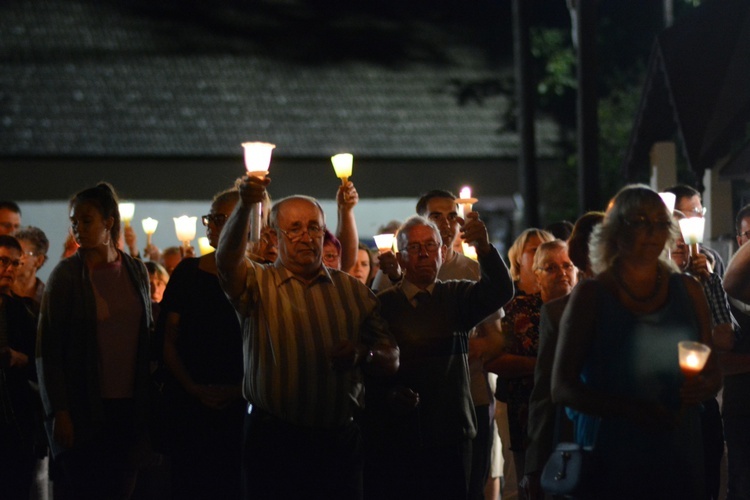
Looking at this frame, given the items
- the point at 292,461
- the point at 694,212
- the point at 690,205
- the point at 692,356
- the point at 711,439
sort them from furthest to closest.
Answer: the point at 690,205, the point at 694,212, the point at 711,439, the point at 292,461, the point at 692,356

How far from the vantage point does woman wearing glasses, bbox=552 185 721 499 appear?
4543 millimetres

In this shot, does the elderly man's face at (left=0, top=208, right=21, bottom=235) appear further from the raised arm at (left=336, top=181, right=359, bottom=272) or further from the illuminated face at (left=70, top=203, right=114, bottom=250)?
the illuminated face at (left=70, top=203, right=114, bottom=250)

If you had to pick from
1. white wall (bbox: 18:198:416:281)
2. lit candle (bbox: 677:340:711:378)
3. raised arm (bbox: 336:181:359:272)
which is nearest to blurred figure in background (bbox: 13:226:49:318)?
raised arm (bbox: 336:181:359:272)

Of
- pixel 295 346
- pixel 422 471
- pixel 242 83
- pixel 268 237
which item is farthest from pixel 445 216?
pixel 242 83

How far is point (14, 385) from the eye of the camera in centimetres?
719

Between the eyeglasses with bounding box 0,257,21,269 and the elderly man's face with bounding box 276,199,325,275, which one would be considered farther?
the eyeglasses with bounding box 0,257,21,269

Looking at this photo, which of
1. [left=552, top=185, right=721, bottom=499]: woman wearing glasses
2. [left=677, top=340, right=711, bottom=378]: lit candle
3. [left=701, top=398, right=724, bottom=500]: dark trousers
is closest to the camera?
[left=677, top=340, right=711, bottom=378]: lit candle

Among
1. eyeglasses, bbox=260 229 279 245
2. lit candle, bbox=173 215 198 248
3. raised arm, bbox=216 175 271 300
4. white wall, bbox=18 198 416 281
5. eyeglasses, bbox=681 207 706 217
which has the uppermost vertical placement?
white wall, bbox=18 198 416 281

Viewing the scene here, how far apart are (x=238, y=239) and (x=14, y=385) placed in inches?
97.2

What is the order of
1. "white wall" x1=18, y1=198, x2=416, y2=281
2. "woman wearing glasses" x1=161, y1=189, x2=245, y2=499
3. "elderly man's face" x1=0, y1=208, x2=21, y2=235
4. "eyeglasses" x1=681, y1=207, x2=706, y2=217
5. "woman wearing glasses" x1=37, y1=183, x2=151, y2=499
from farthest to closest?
"white wall" x1=18, y1=198, x2=416, y2=281 < "elderly man's face" x1=0, y1=208, x2=21, y2=235 < "eyeglasses" x1=681, y1=207, x2=706, y2=217 < "woman wearing glasses" x1=161, y1=189, x2=245, y2=499 < "woman wearing glasses" x1=37, y1=183, x2=151, y2=499

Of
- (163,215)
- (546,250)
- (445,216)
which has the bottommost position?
(546,250)

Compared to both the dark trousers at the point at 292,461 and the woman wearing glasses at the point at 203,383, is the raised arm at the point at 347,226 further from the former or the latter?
the dark trousers at the point at 292,461

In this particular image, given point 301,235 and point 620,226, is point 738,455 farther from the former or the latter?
point 301,235

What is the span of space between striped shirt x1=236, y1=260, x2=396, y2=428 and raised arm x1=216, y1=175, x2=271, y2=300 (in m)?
0.11
